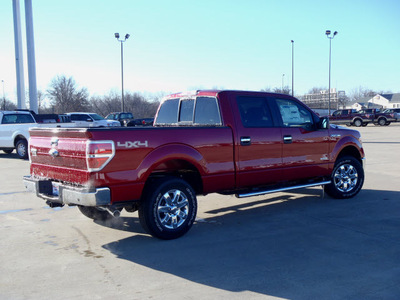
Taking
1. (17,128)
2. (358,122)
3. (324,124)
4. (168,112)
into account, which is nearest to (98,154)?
(168,112)

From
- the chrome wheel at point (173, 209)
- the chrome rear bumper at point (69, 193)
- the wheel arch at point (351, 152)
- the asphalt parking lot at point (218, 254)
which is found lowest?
the asphalt parking lot at point (218, 254)

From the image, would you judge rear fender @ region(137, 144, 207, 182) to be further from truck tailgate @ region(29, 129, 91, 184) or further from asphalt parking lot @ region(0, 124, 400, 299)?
asphalt parking lot @ region(0, 124, 400, 299)

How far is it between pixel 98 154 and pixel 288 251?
2.55 metres

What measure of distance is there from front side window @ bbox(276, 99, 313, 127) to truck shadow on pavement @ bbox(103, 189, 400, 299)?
1503 millimetres

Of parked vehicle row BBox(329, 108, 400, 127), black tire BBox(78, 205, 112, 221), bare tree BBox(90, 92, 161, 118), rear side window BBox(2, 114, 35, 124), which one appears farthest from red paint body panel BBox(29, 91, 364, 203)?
bare tree BBox(90, 92, 161, 118)

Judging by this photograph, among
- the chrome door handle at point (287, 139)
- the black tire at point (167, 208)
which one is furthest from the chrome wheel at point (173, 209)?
the chrome door handle at point (287, 139)

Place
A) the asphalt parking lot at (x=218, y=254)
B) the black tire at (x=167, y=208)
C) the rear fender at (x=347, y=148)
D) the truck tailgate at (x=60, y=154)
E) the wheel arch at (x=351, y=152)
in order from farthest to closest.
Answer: the wheel arch at (x=351, y=152) < the rear fender at (x=347, y=148) < the black tire at (x=167, y=208) < the truck tailgate at (x=60, y=154) < the asphalt parking lot at (x=218, y=254)

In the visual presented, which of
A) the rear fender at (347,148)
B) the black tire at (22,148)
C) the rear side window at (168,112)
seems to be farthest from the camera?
the black tire at (22,148)

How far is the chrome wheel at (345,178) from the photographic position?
311 inches

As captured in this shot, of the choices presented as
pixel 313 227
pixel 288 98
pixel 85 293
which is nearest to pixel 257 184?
pixel 313 227

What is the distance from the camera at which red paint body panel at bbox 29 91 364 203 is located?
16.4 ft

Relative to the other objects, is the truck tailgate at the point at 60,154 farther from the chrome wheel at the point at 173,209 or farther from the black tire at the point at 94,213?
the chrome wheel at the point at 173,209

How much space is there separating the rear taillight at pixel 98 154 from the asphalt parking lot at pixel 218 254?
3.61ft

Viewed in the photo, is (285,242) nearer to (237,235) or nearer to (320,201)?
(237,235)
